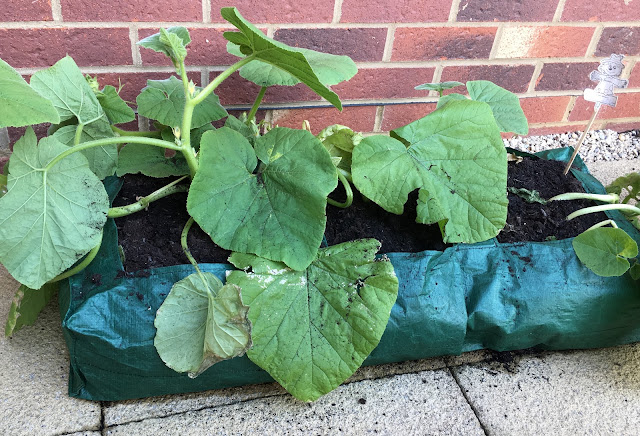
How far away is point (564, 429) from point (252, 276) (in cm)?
76

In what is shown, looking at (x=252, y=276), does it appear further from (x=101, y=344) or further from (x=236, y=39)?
(x=236, y=39)

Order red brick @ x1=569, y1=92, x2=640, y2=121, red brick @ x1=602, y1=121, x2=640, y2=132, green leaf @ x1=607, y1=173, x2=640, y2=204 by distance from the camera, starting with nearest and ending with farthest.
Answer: green leaf @ x1=607, y1=173, x2=640, y2=204 < red brick @ x1=569, y1=92, x2=640, y2=121 < red brick @ x1=602, y1=121, x2=640, y2=132

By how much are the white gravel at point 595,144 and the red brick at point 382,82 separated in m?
0.51

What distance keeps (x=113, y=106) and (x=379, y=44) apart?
2.77 feet

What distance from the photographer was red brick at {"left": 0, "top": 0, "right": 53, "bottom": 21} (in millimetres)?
1340

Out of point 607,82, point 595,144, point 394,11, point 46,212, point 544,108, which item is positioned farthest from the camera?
point 595,144

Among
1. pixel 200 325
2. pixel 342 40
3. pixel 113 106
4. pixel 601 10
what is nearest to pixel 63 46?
pixel 113 106

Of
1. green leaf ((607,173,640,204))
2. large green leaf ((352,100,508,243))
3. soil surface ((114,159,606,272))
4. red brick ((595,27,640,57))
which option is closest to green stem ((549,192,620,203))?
soil surface ((114,159,606,272))

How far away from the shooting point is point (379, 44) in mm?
1685

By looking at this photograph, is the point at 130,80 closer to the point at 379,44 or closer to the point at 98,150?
the point at 98,150

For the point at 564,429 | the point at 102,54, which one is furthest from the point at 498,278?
the point at 102,54

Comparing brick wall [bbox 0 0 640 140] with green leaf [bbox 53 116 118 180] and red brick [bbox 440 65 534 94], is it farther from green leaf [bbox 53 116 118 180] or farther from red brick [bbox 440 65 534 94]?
green leaf [bbox 53 116 118 180]

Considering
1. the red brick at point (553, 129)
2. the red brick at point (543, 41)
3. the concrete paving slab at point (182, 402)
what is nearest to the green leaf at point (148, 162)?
the concrete paving slab at point (182, 402)

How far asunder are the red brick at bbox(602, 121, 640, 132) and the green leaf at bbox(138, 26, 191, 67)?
5.85 ft
